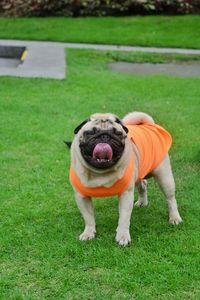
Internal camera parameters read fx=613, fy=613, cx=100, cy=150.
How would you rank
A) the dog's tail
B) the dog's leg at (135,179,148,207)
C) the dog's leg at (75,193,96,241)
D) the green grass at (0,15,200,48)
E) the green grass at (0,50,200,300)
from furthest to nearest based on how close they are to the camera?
the green grass at (0,15,200,48) → the dog's leg at (135,179,148,207) → the dog's tail → the dog's leg at (75,193,96,241) → the green grass at (0,50,200,300)

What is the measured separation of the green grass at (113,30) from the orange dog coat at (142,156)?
957 cm

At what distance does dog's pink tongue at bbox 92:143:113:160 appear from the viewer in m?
4.12

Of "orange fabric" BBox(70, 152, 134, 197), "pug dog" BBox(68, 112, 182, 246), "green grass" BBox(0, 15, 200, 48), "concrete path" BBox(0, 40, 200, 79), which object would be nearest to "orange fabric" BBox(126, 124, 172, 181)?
"pug dog" BBox(68, 112, 182, 246)

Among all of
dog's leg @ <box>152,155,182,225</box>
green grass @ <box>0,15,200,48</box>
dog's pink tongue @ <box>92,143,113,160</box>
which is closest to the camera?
dog's pink tongue @ <box>92,143,113,160</box>

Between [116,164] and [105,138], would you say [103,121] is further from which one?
[116,164]

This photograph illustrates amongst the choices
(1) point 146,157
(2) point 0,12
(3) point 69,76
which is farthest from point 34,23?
(1) point 146,157

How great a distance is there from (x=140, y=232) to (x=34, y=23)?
1258 centimetres

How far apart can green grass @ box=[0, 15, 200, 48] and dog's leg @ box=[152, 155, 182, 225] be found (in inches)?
380

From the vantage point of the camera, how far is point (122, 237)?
4.45m

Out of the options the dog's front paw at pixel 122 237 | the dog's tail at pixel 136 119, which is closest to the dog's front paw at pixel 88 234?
the dog's front paw at pixel 122 237

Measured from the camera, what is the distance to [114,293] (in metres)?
3.83

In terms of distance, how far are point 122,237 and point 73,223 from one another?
0.59 m

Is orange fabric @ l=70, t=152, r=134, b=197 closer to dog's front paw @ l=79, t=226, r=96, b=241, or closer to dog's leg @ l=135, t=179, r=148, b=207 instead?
dog's front paw @ l=79, t=226, r=96, b=241

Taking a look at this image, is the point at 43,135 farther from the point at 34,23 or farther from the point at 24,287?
the point at 34,23
